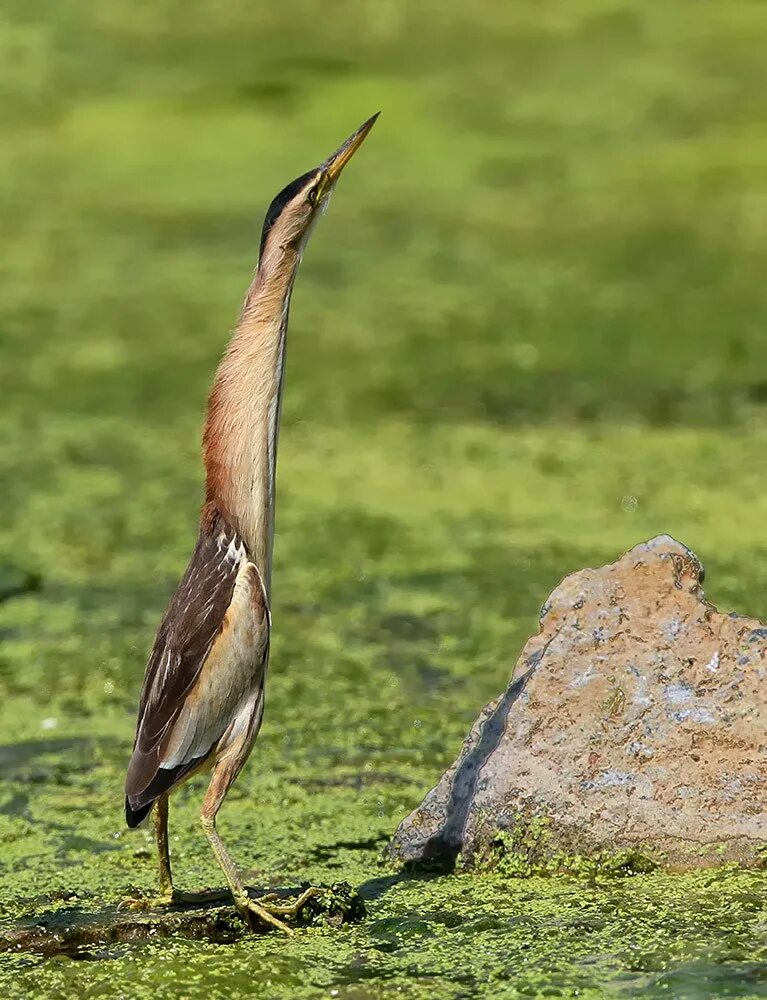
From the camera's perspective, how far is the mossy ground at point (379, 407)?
128 inches

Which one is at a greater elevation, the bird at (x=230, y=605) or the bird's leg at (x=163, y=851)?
the bird at (x=230, y=605)

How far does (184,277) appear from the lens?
883 cm

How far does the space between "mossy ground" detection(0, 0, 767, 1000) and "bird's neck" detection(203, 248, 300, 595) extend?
0.72 m

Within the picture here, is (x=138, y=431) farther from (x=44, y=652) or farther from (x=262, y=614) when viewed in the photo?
(x=262, y=614)

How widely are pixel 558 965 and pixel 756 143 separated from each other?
747cm

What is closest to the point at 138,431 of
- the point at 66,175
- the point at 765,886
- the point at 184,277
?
the point at 184,277

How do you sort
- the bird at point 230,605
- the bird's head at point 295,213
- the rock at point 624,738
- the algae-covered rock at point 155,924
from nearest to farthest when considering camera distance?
the algae-covered rock at point 155,924, the bird at point 230,605, the rock at point 624,738, the bird's head at point 295,213

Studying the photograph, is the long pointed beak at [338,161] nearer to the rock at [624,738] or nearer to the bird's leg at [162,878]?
the rock at [624,738]

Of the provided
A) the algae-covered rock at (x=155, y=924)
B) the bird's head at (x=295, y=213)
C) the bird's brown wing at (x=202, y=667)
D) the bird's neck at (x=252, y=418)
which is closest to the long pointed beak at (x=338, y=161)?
the bird's head at (x=295, y=213)

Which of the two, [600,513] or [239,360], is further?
[600,513]

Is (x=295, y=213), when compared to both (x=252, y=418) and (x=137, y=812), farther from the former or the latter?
(x=137, y=812)

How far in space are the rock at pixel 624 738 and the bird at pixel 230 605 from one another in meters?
0.44

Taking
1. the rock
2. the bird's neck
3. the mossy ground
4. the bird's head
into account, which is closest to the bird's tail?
the mossy ground

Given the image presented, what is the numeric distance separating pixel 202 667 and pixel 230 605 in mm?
120
